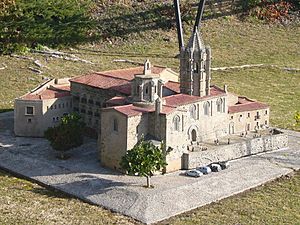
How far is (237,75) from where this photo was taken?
9125 centimetres

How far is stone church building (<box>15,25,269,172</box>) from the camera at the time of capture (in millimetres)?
52688

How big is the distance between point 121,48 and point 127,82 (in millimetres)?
38463

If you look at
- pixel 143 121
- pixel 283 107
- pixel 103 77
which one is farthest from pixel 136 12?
pixel 143 121

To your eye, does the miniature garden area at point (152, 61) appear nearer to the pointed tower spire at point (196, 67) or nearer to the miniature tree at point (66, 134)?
the miniature tree at point (66, 134)

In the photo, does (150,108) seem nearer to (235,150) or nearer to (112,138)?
(112,138)

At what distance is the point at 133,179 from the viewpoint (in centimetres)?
5119

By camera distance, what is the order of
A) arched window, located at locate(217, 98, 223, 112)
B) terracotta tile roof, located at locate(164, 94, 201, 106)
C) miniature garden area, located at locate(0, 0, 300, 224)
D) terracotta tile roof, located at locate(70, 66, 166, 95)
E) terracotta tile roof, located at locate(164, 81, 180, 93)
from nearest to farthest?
1. miniature garden area, located at locate(0, 0, 300, 224)
2. terracotta tile roof, located at locate(164, 94, 201, 106)
3. arched window, located at locate(217, 98, 223, 112)
4. terracotta tile roof, located at locate(70, 66, 166, 95)
5. terracotta tile roof, located at locate(164, 81, 180, 93)

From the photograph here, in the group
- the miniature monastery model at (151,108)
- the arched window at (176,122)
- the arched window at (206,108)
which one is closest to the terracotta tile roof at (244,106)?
the miniature monastery model at (151,108)

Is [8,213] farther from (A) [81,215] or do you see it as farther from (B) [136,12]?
(B) [136,12]

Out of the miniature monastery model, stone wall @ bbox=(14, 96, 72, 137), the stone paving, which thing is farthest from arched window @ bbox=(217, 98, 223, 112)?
stone wall @ bbox=(14, 96, 72, 137)

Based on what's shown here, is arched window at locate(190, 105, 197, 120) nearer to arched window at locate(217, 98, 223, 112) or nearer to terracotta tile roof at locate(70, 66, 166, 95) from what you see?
arched window at locate(217, 98, 223, 112)

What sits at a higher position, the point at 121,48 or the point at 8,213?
the point at 121,48

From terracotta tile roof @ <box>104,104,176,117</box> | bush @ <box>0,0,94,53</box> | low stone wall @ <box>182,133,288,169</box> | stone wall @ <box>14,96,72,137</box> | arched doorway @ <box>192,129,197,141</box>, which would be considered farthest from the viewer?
bush @ <box>0,0,94,53</box>

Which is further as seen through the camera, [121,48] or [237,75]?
[121,48]
